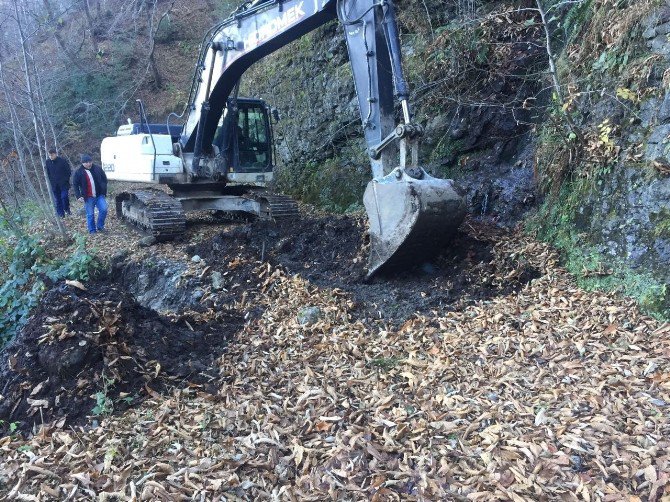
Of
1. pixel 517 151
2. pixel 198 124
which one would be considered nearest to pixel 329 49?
pixel 198 124

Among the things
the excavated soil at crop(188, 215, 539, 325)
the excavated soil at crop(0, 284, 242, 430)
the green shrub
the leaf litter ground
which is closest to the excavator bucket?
the excavated soil at crop(188, 215, 539, 325)

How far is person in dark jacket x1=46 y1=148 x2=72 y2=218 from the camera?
1061 centimetres

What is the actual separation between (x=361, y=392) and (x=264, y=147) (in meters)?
6.50

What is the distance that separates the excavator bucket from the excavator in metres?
0.01

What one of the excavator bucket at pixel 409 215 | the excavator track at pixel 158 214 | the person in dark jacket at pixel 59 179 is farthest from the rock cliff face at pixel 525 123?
the person in dark jacket at pixel 59 179

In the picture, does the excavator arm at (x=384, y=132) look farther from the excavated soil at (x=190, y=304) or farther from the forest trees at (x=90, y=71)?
→ the forest trees at (x=90, y=71)

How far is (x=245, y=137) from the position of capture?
31.0ft

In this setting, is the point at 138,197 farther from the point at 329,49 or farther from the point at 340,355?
the point at 340,355

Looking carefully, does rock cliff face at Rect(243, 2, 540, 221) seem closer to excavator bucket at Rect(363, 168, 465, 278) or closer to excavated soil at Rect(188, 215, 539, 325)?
excavated soil at Rect(188, 215, 539, 325)

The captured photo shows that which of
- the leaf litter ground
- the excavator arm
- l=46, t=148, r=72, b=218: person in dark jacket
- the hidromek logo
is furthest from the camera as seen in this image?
l=46, t=148, r=72, b=218: person in dark jacket

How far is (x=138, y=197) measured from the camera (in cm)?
911

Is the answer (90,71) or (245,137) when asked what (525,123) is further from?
(90,71)

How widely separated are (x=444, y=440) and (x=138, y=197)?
7.31 metres

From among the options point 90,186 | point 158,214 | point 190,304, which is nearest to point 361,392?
point 190,304
